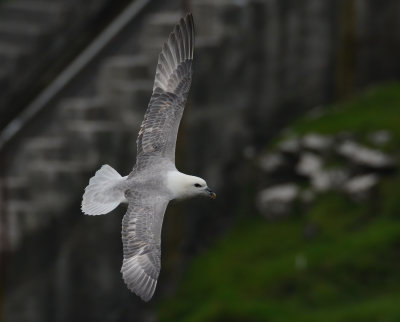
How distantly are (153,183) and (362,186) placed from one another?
5329 mm

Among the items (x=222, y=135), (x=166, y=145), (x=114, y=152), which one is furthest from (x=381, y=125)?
(x=166, y=145)

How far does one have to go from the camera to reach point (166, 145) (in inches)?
475

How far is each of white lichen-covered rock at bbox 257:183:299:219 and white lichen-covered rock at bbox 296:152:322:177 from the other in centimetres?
23

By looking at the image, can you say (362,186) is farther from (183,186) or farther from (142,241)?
(142,241)

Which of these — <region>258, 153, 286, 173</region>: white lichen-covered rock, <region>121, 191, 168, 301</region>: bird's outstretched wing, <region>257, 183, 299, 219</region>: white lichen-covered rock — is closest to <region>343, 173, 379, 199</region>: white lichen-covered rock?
<region>257, 183, 299, 219</region>: white lichen-covered rock

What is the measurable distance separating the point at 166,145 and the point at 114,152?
4.45m

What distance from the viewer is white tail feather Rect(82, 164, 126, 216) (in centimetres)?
1150

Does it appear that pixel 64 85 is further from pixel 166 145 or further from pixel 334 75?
pixel 166 145

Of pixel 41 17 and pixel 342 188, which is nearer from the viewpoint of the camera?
pixel 342 188

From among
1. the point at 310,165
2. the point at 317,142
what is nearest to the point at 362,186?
the point at 310,165

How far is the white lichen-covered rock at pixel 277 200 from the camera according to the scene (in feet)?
56.9

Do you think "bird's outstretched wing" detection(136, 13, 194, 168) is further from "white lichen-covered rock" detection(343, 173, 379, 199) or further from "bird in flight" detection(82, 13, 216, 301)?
"white lichen-covered rock" detection(343, 173, 379, 199)

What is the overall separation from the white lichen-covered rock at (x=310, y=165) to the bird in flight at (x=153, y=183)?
488 cm

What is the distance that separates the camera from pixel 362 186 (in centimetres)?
1644
